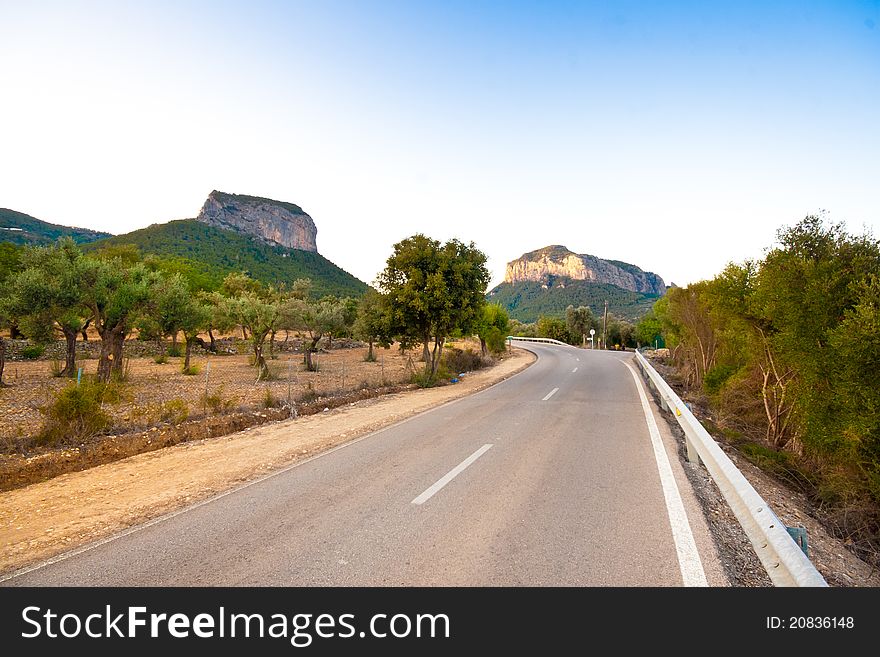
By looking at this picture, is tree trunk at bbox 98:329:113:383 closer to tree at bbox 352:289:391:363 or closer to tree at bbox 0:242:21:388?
tree at bbox 0:242:21:388

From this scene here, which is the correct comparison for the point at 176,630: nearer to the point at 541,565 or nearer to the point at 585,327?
the point at 541,565

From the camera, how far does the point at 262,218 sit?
6043 inches

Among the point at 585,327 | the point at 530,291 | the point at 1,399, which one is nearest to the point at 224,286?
the point at 1,399

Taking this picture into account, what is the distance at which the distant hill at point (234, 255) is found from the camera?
287 ft

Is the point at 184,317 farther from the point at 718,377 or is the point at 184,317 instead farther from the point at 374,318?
the point at 718,377

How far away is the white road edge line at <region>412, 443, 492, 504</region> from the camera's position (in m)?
5.46

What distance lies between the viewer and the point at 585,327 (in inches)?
2601

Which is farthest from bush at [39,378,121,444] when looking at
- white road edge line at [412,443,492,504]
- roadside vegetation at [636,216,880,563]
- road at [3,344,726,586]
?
roadside vegetation at [636,216,880,563]

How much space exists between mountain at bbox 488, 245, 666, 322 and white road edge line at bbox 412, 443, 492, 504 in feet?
358

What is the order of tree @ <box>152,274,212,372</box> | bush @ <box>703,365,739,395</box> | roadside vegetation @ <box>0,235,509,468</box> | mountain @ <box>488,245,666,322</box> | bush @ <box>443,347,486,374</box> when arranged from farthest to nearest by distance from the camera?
mountain @ <box>488,245,666,322</box>
bush @ <box>443,347,486,374</box>
tree @ <box>152,274,212,372</box>
bush @ <box>703,365,739,395</box>
roadside vegetation @ <box>0,235,509,468</box>

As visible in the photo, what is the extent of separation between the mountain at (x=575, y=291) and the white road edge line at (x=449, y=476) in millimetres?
109221

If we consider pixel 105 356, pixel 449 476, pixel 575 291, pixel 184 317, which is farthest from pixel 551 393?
pixel 575 291

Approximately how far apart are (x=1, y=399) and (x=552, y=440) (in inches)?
710

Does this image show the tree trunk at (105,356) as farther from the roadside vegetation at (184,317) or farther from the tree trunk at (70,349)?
the tree trunk at (70,349)
